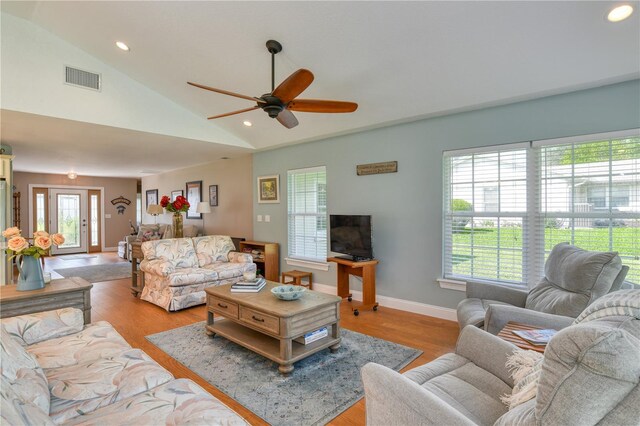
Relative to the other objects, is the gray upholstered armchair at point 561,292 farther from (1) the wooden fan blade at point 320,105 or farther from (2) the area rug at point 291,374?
(1) the wooden fan blade at point 320,105

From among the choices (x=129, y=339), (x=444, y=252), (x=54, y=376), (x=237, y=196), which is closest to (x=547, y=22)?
(x=444, y=252)

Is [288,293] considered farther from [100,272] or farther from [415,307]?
[100,272]

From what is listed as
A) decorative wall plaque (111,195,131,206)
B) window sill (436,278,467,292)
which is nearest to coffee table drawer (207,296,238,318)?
window sill (436,278,467,292)

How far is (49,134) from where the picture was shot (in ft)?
14.9

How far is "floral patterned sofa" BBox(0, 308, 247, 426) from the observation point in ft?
4.09

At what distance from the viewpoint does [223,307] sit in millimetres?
3143

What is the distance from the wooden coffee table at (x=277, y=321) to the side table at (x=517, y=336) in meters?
1.34

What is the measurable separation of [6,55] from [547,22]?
16.3ft

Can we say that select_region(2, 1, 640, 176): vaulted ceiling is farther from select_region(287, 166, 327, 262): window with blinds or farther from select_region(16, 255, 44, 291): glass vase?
select_region(16, 255, 44, 291): glass vase

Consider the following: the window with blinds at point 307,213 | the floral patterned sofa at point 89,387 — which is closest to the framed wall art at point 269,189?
the window with blinds at point 307,213

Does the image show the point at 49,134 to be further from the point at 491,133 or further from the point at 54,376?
the point at 491,133

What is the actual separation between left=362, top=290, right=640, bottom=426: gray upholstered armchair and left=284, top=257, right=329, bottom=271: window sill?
132 inches

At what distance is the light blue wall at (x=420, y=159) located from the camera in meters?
2.95

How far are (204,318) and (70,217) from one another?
27.7ft
